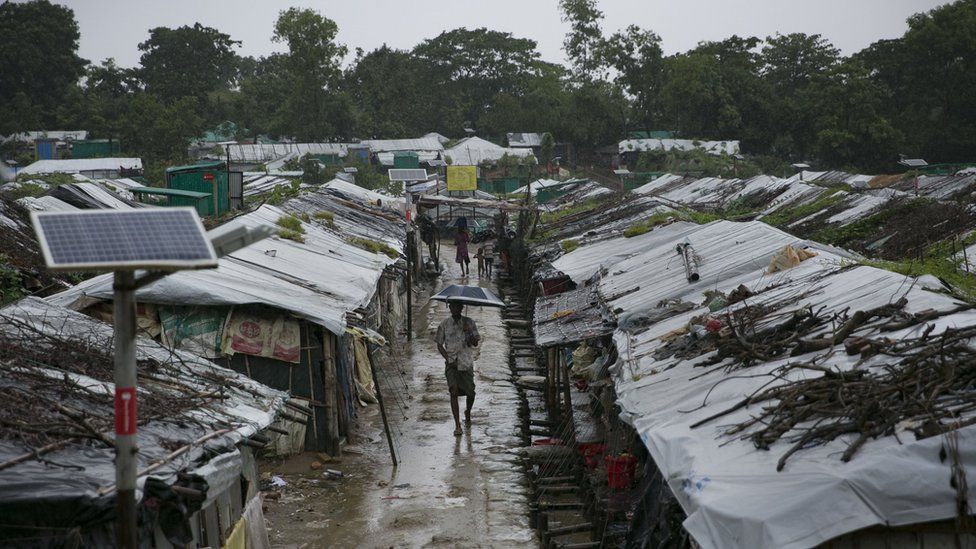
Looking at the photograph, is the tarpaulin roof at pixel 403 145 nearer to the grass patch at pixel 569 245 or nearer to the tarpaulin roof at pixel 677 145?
the tarpaulin roof at pixel 677 145

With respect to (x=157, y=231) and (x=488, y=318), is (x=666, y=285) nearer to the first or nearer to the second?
(x=157, y=231)

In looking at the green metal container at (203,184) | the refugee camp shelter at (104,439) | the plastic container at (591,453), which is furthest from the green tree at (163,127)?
the refugee camp shelter at (104,439)

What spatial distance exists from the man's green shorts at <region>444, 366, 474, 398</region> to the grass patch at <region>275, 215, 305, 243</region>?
5538mm

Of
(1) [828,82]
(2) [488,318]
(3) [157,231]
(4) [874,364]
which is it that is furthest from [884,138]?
(3) [157,231]

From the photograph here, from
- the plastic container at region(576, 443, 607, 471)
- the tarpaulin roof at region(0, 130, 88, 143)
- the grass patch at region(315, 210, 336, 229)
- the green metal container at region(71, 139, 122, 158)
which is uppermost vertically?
the tarpaulin roof at region(0, 130, 88, 143)

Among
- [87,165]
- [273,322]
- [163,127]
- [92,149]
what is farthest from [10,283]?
[92,149]

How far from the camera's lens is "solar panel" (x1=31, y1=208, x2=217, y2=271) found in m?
4.39

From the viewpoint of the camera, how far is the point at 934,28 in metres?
52.1

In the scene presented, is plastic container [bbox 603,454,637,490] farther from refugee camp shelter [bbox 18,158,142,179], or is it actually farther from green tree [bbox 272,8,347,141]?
green tree [bbox 272,8,347,141]

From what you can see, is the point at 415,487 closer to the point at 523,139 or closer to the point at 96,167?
the point at 96,167

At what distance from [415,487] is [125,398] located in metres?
7.72

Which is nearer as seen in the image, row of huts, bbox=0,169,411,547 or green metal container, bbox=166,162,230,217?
row of huts, bbox=0,169,411,547

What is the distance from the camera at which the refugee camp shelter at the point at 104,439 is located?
5012 millimetres

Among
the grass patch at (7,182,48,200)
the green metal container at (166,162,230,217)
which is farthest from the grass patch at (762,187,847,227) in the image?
the grass patch at (7,182,48,200)
